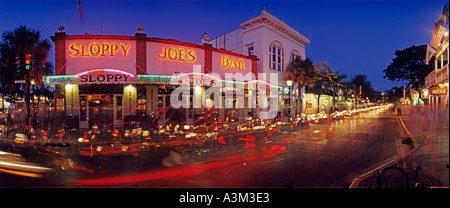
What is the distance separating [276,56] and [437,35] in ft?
86.7

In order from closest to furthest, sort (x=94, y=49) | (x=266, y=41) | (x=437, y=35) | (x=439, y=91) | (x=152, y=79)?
(x=439, y=91)
(x=437, y=35)
(x=94, y=49)
(x=152, y=79)
(x=266, y=41)

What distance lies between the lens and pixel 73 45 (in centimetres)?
1602

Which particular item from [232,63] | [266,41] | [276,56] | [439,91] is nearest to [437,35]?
[439,91]

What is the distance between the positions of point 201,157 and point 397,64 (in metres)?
11.3

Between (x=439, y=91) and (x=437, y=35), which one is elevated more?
(x=437, y=35)

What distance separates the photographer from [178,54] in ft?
62.0

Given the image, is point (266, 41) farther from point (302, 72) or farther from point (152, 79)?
point (152, 79)

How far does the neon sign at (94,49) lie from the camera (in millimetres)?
16031

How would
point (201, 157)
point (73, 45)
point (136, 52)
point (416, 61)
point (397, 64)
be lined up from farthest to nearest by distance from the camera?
point (136, 52) → point (73, 45) → point (397, 64) → point (416, 61) → point (201, 157)

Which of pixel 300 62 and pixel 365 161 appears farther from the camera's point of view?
pixel 300 62

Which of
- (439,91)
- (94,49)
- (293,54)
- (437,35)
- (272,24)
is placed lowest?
(439,91)
